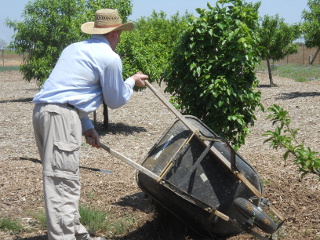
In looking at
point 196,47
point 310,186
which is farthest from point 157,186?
point 310,186

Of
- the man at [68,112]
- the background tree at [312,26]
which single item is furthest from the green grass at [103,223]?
the background tree at [312,26]

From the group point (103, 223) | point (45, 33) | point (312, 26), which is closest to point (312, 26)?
point (312, 26)

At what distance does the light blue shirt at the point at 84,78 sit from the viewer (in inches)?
156

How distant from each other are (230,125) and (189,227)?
1428 mm

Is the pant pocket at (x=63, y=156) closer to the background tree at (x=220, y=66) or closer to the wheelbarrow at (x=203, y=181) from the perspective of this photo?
the wheelbarrow at (x=203, y=181)

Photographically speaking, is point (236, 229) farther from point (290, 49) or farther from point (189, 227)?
point (290, 49)

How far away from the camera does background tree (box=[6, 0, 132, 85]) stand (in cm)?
1764

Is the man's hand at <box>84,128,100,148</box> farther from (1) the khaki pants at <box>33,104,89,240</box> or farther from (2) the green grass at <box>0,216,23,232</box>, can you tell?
(2) the green grass at <box>0,216,23,232</box>

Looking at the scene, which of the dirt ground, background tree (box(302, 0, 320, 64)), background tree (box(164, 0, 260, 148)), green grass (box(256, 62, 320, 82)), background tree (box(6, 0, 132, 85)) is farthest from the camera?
green grass (box(256, 62, 320, 82))

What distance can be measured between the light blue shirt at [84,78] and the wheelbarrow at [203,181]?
39 cm

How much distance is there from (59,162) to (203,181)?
3.81 feet

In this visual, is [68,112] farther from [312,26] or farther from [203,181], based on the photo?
[312,26]

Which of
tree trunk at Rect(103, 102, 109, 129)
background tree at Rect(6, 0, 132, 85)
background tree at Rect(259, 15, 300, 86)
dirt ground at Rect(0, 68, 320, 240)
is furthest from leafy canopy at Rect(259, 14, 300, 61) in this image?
tree trunk at Rect(103, 102, 109, 129)

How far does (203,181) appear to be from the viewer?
433 cm
